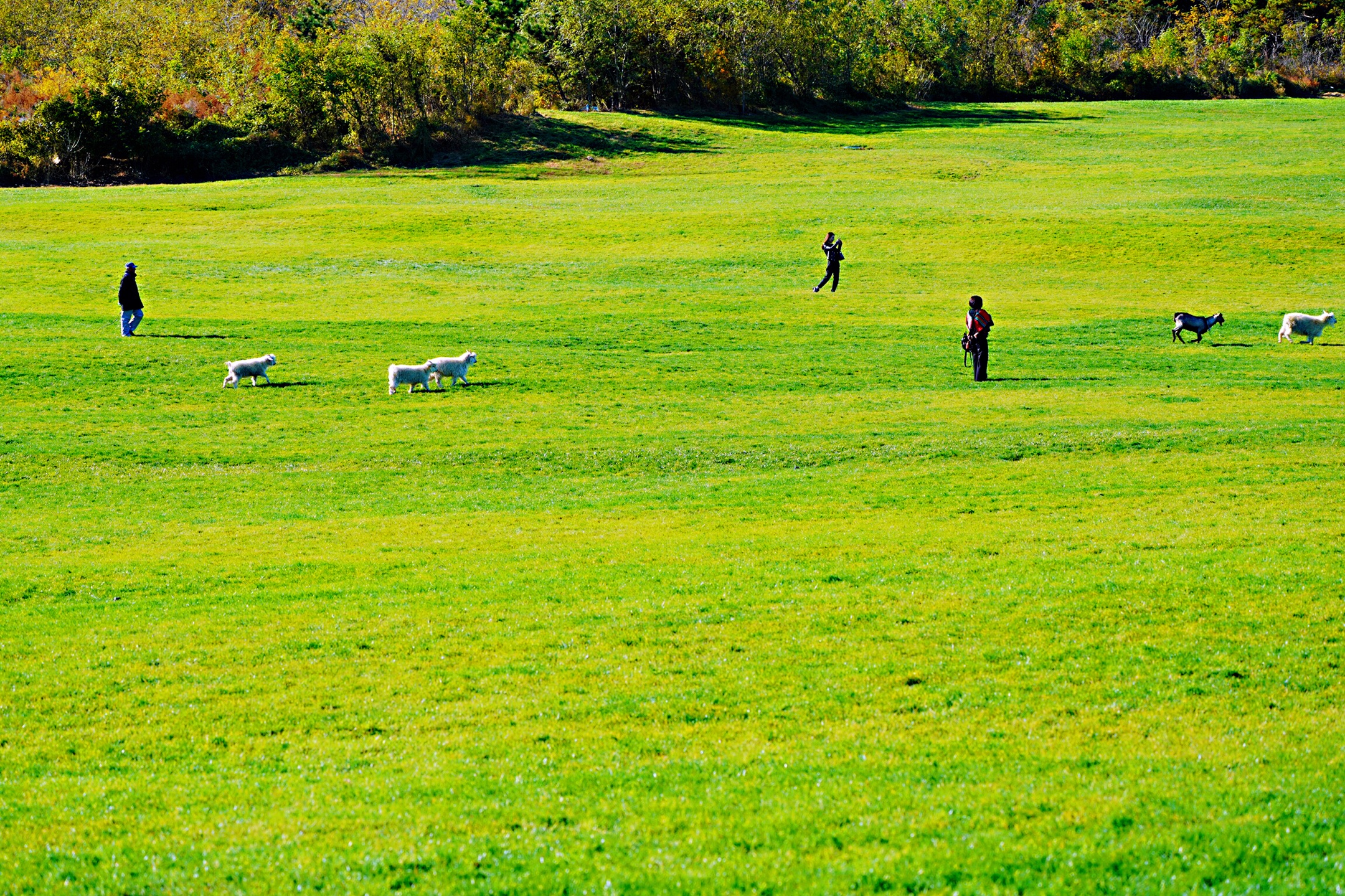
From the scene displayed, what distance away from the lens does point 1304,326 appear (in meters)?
36.5

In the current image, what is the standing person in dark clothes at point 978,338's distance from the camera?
100ft

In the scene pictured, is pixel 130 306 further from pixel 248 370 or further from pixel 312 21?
pixel 312 21

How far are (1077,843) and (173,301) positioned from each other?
42.9 meters

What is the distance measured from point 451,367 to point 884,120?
8638 centimetres

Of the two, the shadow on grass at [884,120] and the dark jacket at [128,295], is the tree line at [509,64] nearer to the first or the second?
the shadow on grass at [884,120]

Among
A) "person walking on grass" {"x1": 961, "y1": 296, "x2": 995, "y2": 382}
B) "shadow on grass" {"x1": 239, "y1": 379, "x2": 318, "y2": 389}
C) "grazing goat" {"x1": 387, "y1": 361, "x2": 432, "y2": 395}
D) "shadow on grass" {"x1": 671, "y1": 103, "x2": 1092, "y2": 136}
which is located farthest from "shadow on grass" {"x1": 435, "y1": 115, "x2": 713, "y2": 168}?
"person walking on grass" {"x1": 961, "y1": 296, "x2": 995, "y2": 382}

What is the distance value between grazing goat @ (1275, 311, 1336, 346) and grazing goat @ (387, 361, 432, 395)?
92.5 feet

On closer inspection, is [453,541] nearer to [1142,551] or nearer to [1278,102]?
[1142,551]

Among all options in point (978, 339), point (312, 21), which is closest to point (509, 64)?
point (312, 21)

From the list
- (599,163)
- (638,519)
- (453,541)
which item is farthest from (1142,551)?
(599,163)

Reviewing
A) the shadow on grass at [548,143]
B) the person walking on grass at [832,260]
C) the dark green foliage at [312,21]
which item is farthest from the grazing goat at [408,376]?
the dark green foliage at [312,21]

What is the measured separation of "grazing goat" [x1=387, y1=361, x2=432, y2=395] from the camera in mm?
30234

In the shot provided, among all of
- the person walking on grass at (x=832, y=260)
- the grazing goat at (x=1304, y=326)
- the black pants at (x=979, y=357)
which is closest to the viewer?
the black pants at (x=979, y=357)

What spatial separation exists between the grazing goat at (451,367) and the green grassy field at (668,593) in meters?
0.53
